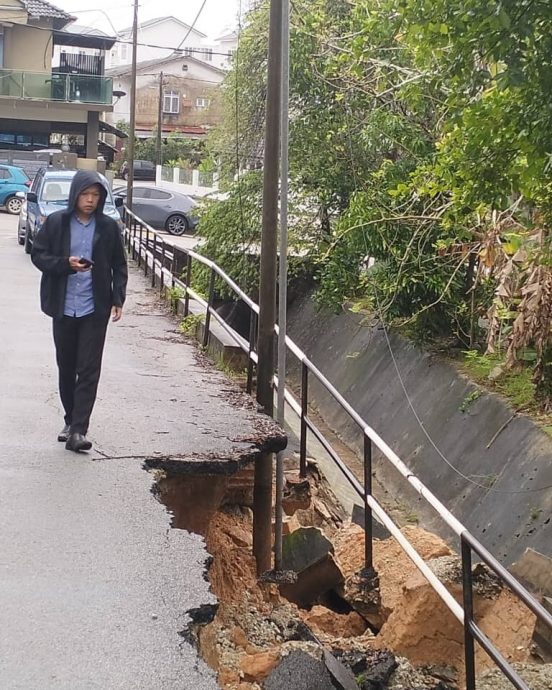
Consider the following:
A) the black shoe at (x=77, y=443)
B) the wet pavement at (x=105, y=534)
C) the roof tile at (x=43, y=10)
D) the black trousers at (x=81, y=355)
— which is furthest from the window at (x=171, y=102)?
the black shoe at (x=77, y=443)

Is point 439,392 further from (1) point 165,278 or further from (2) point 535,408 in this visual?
(1) point 165,278

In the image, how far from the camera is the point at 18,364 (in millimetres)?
9727

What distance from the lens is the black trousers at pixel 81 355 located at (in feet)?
21.4

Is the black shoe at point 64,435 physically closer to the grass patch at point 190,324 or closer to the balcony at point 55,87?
the grass patch at point 190,324

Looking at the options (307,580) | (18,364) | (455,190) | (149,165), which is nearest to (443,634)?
(307,580)

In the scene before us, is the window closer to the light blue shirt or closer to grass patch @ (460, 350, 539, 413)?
grass patch @ (460, 350, 539, 413)

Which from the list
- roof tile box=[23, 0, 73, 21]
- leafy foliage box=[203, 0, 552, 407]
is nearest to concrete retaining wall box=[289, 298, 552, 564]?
leafy foliage box=[203, 0, 552, 407]

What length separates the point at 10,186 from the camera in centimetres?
3438

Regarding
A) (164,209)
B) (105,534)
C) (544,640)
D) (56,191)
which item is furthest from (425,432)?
(164,209)

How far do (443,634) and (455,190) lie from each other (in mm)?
2674

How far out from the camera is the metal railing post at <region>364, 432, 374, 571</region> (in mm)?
6109

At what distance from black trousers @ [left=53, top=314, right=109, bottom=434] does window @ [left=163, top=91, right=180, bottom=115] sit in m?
63.2

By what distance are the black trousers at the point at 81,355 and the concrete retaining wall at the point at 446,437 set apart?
12.9 feet

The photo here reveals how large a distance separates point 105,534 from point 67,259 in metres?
2.01
